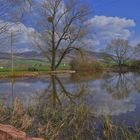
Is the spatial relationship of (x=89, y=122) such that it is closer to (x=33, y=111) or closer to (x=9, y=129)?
(x=33, y=111)

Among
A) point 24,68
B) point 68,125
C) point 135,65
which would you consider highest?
point 135,65

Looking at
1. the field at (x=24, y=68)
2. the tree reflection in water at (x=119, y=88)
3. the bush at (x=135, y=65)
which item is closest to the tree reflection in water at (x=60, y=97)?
the tree reflection in water at (x=119, y=88)

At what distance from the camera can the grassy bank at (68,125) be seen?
8.88 metres

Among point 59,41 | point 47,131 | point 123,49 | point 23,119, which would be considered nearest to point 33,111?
point 23,119

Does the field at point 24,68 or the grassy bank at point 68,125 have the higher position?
the field at point 24,68

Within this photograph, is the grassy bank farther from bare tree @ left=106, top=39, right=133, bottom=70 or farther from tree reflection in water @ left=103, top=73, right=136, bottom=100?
bare tree @ left=106, top=39, right=133, bottom=70

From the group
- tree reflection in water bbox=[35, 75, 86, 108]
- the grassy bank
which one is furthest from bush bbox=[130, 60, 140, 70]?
the grassy bank

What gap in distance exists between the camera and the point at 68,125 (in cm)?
1006

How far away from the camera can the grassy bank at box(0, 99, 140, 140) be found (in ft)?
29.1

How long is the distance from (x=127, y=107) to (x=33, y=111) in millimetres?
4201

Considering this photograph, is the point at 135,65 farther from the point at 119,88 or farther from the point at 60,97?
the point at 60,97

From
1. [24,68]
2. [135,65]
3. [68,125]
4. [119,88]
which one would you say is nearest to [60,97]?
[119,88]

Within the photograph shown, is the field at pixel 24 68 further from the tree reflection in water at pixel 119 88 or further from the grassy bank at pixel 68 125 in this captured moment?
the grassy bank at pixel 68 125

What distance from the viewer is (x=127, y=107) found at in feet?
47.0
